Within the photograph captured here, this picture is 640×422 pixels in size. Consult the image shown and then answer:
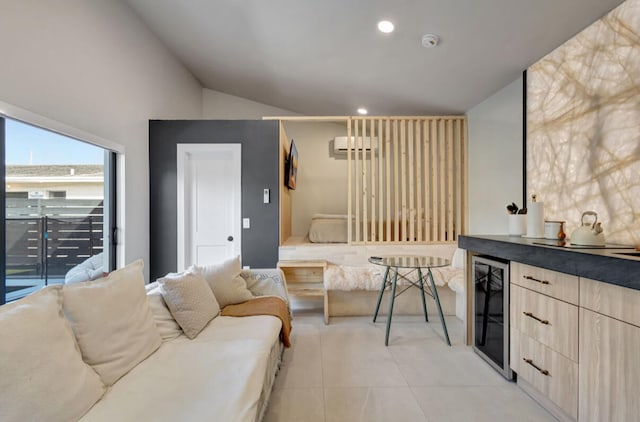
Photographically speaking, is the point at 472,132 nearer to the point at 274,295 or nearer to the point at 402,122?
the point at 402,122

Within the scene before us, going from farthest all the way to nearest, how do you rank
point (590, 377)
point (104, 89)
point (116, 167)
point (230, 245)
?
point (230, 245) → point (116, 167) → point (104, 89) → point (590, 377)

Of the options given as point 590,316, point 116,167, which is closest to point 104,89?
point 116,167

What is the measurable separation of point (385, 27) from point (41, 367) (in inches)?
121

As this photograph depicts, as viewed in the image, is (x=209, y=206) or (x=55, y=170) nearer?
(x=55, y=170)

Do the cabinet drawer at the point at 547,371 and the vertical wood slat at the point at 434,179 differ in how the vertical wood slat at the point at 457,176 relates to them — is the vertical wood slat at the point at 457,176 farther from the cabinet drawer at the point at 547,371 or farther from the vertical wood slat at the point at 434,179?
the cabinet drawer at the point at 547,371

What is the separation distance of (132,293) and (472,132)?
3.97 m

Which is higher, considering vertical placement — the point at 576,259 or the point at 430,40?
the point at 430,40

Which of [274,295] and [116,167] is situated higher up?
[116,167]

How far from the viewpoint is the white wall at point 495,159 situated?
292 cm

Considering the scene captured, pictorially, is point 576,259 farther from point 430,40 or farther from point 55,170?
point 55,170

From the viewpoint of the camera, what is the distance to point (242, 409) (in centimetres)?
120

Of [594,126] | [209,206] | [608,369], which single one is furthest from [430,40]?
[209,206]

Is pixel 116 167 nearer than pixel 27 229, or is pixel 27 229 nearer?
pixel 27 229

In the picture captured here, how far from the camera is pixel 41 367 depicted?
1027 mm
